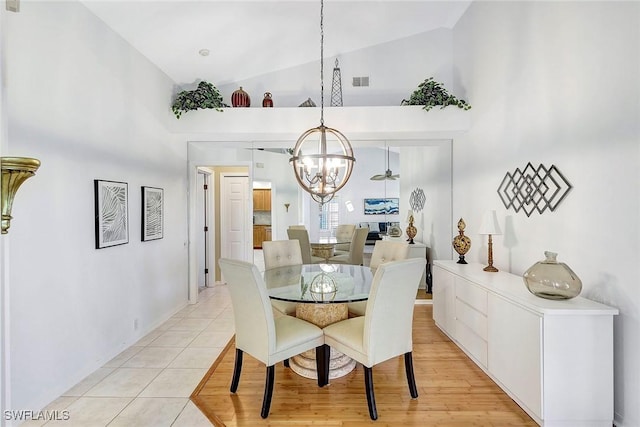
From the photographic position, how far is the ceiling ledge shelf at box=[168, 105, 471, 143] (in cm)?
406

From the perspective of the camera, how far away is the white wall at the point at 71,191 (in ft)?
6.97

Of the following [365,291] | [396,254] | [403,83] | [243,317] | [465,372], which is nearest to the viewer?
[243,317]

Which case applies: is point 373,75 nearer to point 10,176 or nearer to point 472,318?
point 472,318

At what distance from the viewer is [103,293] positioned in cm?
292

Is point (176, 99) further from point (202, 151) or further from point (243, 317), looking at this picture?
point (243, 317)

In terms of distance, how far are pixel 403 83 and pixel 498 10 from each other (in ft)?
4.74

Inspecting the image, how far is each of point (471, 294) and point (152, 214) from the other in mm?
3421

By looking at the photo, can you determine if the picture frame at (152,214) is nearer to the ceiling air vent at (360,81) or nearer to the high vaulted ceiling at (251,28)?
the high vaulted ceiling at (251,28)

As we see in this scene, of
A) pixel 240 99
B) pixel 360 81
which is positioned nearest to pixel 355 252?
pixel 360 81

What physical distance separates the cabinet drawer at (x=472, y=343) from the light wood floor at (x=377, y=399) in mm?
111

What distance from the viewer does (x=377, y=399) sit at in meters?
2.39

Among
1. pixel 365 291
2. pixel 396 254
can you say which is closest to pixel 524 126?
pixel 396 254

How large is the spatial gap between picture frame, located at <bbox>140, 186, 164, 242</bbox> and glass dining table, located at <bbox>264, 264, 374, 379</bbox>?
1.53m

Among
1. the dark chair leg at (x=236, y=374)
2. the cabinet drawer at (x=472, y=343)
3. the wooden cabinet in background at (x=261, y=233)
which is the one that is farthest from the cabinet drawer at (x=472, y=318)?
the wooden cabinet in background at (x=261, y=233)
